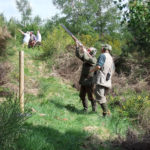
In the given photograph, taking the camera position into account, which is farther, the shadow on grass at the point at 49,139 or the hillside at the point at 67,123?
the hillside at the point at 67,123

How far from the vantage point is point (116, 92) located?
28.4 feet

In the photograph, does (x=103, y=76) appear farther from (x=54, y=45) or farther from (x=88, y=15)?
(x=88, y=15)

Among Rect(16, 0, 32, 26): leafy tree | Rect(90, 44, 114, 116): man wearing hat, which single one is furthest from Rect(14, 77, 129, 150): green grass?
Rect(16, 0, 32, 26): leafy tree

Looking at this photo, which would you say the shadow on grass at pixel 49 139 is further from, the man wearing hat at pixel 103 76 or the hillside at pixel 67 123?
the man wearing hat at pixel 103 76

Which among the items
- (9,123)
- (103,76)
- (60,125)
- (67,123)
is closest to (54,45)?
(103,76)

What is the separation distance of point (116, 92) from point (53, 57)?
15.6 ft

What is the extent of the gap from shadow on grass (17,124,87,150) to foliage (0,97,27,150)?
37 centimetres

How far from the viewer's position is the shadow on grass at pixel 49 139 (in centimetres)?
360

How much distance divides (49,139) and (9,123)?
134 cm

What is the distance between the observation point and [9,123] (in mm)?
3074

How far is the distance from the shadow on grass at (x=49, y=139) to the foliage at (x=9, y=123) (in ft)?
1.21

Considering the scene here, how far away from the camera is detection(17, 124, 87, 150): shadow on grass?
11.8 ft

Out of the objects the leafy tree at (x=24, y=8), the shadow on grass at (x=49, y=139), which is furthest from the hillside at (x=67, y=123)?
→ the leafy tree at (x=24, y=8)

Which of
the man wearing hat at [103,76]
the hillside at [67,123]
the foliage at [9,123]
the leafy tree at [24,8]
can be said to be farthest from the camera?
the leafy tree at [24,8]
